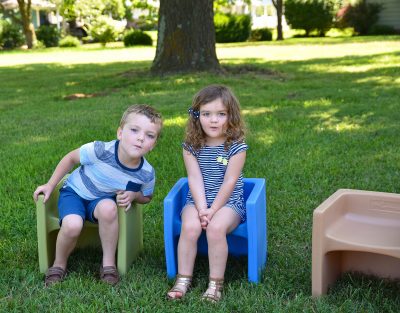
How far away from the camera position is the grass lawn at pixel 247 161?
113 inches

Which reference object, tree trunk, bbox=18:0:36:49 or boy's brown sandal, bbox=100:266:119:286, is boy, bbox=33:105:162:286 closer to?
boy's brown sandal, bbox=100:266:119:286

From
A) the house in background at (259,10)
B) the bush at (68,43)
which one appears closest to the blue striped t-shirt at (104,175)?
the bush at (68,43)

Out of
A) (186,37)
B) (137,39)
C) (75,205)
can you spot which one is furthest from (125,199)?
(137,39)

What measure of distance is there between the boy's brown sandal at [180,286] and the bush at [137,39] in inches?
958

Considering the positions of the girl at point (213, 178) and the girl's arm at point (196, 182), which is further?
the girl's arm at point (196, 182)

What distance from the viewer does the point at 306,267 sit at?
3203 millimetres

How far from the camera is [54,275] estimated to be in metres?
3.09

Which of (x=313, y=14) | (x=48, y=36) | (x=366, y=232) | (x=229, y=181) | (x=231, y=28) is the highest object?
(x=313, y=14)

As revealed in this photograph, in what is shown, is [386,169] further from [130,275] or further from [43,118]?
[43,118]

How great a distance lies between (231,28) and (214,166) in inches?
939

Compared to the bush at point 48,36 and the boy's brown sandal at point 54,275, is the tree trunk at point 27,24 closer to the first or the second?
the bush at point 48,36

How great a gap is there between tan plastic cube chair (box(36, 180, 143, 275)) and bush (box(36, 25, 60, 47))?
2671cm

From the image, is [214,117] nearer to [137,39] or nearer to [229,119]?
[229,119]

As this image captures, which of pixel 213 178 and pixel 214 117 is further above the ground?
pixel 214 117
